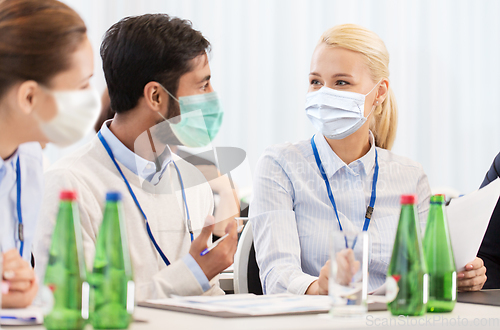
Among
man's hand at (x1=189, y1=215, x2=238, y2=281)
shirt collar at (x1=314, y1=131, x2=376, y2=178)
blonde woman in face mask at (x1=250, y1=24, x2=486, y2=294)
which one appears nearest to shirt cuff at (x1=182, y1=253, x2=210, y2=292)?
man's hand at (x1=189, y1=215, x2=238, y2=281)

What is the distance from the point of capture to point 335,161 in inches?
62.7

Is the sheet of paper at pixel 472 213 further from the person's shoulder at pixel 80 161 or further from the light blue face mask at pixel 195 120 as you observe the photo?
the person's shoulder at pixel 80 161

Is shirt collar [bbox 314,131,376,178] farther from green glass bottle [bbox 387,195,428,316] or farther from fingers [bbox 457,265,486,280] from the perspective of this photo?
green glass bottle [bbox 387,195,428,316]

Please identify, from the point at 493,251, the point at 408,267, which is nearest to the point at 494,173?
the point at 493,251

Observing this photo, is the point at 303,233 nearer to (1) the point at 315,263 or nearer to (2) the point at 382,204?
(1) the point at 315,263

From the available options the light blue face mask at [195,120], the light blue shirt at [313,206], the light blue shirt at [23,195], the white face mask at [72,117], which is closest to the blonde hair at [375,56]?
the light blue shirt at [313,206]

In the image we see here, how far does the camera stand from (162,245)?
1.40m

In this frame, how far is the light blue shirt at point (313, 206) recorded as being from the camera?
1.47 meters

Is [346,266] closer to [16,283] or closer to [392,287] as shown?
[392,287]

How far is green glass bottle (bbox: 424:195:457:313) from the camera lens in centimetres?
90

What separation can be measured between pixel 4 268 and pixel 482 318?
770 mm

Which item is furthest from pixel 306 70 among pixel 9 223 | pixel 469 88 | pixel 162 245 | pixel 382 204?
pixel 9 223

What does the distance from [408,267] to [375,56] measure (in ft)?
3.26

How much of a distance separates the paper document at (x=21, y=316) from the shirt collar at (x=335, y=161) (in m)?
0.94
